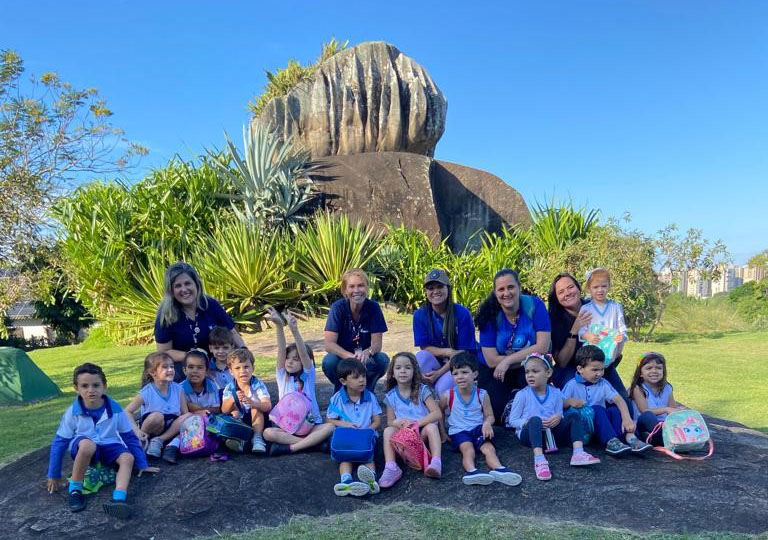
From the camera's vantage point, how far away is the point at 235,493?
433 centimetres

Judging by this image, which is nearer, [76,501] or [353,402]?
[76,501]

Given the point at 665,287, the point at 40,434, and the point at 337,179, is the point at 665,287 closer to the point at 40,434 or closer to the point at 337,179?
the point at 337,179

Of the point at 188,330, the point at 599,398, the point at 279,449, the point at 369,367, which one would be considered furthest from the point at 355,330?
the point at 599,398

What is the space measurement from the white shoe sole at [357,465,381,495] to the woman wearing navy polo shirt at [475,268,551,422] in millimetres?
1321

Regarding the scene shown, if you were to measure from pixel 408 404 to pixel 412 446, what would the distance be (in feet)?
1.35

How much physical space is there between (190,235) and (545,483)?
35.5 ft

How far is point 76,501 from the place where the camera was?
4.17 metres

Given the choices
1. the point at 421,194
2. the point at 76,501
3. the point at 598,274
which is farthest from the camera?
the point at 421,194

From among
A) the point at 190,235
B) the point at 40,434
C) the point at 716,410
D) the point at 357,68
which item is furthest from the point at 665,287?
the point at 40,434

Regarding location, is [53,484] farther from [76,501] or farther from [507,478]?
[507,478]

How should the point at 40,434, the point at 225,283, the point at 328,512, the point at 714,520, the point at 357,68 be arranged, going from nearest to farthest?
1. the point at 714,520
2. the point at 328,512
3. the point at 40,434
4. the point at 225,283
5. the point at 357,68

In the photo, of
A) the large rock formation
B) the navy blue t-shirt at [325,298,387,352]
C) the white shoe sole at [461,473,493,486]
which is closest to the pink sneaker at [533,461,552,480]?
the white shoe sole at [461,473,493,486]

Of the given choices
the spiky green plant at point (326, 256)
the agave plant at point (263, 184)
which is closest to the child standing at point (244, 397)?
the spiky green plant at point (326, 256)

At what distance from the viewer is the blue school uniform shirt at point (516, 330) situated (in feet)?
17.3
